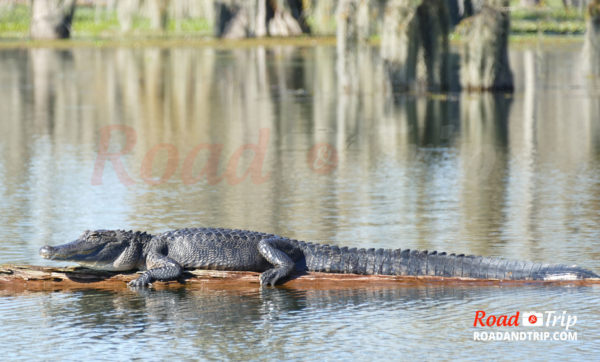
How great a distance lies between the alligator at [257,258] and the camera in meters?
10.2

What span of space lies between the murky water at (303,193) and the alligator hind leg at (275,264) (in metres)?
0.14

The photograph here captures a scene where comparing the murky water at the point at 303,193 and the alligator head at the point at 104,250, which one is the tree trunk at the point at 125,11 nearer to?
the murky water at the point at 303,193

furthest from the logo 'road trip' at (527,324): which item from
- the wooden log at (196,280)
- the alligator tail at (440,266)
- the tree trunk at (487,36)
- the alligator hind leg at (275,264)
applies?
the tree trunk at (487,36)

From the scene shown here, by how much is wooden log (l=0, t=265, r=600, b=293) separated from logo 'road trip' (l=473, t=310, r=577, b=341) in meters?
0.99

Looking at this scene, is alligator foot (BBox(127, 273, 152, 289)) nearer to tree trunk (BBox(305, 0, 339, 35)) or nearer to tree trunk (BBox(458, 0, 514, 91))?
tree trunk (BBox(458, 0, 514, 91))

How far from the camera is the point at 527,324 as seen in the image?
8992 millimetres

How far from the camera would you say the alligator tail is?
10109mm

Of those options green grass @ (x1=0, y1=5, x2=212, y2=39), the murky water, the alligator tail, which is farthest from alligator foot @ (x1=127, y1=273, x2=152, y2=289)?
green grass @ (x1=0, y1=5, x2=212, y2=39)

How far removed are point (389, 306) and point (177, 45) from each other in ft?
145

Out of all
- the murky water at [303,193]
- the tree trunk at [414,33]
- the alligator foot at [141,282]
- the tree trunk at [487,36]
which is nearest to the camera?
the murky water at [303,193]

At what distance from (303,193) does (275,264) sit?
551 centimetres

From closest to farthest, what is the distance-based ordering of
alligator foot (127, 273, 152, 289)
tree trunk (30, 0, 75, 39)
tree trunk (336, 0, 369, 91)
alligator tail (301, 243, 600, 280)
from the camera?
alligator tail (301, 243, 600, 280), alligator foot (127, 273, 152, 289), tree trunk (336, 0, 369, 91), tree trunk (30, 0, 75, 39)

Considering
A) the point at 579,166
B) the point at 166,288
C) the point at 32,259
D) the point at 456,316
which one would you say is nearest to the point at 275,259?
the point at 166,288

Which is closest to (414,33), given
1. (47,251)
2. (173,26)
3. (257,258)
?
(257,258)
